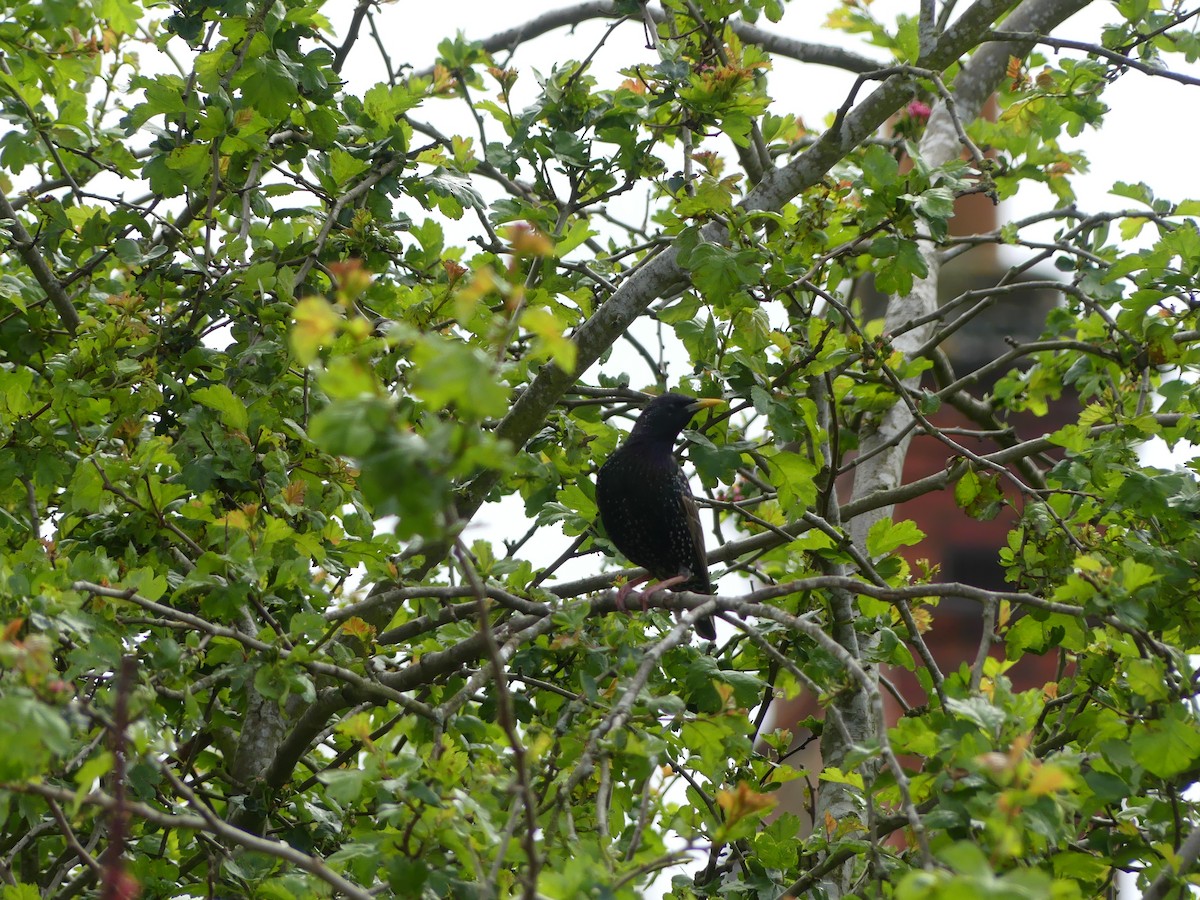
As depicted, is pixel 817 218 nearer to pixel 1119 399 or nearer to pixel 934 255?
pixel 1119 399

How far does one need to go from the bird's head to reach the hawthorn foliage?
0.21m

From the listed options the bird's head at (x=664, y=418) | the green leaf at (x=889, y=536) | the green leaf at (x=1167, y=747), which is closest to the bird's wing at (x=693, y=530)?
the bird's head at (x=664, y=418)

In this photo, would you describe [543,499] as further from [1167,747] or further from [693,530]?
[1167,747]

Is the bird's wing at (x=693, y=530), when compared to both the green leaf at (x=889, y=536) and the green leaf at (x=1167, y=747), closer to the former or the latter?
the green leaf at (x=889, y=536)

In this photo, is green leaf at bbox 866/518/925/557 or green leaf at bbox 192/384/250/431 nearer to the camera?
green leaf at bbox 192/384/250/431

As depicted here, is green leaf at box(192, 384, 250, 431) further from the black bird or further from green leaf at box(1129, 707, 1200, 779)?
green leaf at box(1129, 707, 1200, 779)

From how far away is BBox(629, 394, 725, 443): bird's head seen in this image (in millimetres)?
4582

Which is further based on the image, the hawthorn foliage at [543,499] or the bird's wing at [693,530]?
the bird's wing at [693,530]

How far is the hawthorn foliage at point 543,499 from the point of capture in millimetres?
2572

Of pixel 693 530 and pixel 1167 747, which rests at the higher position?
pixel 693 530

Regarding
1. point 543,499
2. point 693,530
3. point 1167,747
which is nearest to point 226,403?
point 543,499

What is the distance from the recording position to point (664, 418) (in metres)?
4.64

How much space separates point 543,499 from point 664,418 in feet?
2.14

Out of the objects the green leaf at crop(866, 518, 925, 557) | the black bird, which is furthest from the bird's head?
the green leaf at crop(866, 518, 925, 557)
